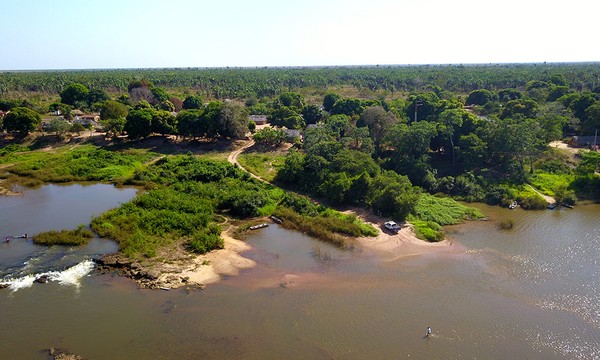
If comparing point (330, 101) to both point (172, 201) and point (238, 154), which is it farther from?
point (172, 201)

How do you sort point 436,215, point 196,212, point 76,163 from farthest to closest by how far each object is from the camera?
point 76,163 < point 436,215 < point 196,212

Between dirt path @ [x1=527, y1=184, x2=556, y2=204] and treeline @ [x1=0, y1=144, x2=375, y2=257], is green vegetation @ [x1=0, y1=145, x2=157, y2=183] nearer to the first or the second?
treeline @ [x1=0, y1=144, x2=375, y2=257]

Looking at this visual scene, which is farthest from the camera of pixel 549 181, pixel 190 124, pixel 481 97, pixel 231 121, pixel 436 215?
pixel 481 97

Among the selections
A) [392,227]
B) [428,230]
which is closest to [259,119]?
[392,227]

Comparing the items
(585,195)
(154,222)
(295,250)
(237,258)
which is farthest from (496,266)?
(154,222)

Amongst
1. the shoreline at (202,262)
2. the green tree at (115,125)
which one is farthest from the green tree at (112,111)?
the shoreline at (202,262)

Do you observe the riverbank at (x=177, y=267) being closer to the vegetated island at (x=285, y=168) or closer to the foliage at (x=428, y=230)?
the vegetated island at (x=285, y=168)

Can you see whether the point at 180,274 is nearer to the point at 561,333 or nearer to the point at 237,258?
the point at 237,258

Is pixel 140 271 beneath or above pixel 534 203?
beneath
